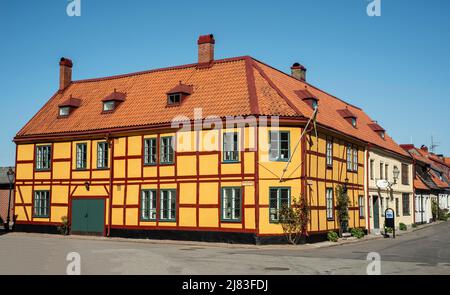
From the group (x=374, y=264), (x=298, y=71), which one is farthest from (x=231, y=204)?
(x=298, y=71)

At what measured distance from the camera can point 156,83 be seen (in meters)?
30.3

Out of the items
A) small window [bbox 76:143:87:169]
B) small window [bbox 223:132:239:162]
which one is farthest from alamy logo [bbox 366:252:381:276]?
small window [bbox 76:143:87:169]

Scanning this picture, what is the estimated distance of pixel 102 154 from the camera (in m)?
28.8

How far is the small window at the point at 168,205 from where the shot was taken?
26.0 m

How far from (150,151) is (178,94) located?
129 inches

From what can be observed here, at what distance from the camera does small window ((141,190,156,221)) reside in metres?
26.7

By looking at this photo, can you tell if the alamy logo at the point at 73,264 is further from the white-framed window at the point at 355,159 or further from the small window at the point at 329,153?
the white-framed window at the point at 355,159

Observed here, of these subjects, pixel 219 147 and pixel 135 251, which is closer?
pixel 135 251

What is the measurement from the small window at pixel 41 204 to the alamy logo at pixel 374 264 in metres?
19.0

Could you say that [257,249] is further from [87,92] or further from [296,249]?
[87,92]

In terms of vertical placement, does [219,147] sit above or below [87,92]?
below

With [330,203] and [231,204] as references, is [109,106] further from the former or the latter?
[330,203]

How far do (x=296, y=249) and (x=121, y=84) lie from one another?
1587cm

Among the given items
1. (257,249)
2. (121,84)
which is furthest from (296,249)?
(121,84)
